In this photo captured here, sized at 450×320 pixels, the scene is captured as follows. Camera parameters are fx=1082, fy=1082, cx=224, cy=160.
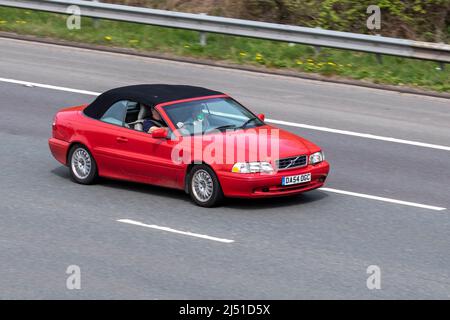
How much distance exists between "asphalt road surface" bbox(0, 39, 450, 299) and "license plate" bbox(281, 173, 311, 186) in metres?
0.37

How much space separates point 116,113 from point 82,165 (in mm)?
903

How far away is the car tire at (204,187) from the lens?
551 inches

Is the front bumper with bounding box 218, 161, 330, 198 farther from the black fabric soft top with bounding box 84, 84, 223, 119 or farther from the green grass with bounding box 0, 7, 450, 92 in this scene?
the green grass with bounding box 0, 7, 450, 92

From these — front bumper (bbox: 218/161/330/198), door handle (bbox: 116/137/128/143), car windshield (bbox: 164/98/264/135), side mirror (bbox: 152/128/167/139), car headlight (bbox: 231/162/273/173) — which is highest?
car windshield (bbox: 164/98/264/135)

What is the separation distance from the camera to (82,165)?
611 inches

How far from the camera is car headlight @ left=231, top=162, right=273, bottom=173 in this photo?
13875mm

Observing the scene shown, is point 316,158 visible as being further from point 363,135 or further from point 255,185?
point 363,135

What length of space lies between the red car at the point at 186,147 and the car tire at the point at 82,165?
0.6 inches

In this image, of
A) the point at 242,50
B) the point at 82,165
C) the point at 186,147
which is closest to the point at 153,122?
the point at 186,147

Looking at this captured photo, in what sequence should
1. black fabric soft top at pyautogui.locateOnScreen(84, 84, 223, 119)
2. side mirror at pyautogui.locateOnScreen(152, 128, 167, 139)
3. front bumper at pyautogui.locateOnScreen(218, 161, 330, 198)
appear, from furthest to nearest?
black fabric soft top at pyautogui.locateOnScreen(84, 84, 223, 119), side mirror at pyautogui.locateOnScreen(152, 128, 167, 139), front bumper at pyautogui.locateOnScreen(218, 161, 330, 198)

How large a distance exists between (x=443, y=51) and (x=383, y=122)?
3746mm

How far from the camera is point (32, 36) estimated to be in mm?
25828

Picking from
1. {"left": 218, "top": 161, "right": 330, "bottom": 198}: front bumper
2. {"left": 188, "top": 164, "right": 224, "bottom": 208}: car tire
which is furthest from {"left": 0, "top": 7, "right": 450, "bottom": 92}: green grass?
{"left": 188, "top": 164, "right": 224, "bottom": 208}: car tire

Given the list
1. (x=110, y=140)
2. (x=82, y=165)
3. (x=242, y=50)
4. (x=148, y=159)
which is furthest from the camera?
(x=242, y=50)
